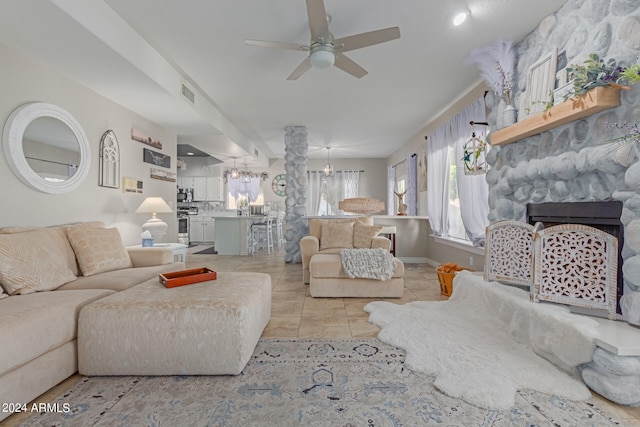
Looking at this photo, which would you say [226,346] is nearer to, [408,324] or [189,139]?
[408,324]

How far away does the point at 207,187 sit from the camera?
9117mm

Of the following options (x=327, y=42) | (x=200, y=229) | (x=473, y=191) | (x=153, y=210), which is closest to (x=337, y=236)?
(x=473, y=191)

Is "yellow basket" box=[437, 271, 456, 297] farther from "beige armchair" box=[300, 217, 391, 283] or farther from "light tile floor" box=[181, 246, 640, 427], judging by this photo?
"beige armchair" box=[300, 217, 391, 283]

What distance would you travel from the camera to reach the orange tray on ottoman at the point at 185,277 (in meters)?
A: 2.12

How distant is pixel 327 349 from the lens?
7.00 feet

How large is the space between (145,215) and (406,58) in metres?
4.12

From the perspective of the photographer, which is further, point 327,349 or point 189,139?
point 189,139

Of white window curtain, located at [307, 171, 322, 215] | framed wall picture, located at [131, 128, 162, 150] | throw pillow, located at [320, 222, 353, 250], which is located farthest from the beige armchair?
white window curtain, located at [307, 171, 322, 215]

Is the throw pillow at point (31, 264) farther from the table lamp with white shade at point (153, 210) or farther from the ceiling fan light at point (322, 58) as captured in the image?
the ceiling fan light at point (322, 58)

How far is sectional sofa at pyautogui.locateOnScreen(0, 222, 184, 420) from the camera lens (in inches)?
58.0

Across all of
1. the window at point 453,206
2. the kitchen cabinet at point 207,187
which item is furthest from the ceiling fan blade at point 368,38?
the kitchen cabinet at point 207,187

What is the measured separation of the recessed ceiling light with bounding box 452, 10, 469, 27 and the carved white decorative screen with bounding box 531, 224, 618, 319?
1850 millimetres

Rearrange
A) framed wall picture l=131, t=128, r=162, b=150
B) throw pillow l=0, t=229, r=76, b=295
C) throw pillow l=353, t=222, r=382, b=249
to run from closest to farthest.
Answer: throw pillow l=0, t=229, r=76, b=295 → framed wall picture l=131, t=128, r=162, b=150 → throw pillow l=353, t=222, r=382, b=249

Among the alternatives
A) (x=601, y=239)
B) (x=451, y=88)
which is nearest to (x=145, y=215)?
(x=451, y=88)
